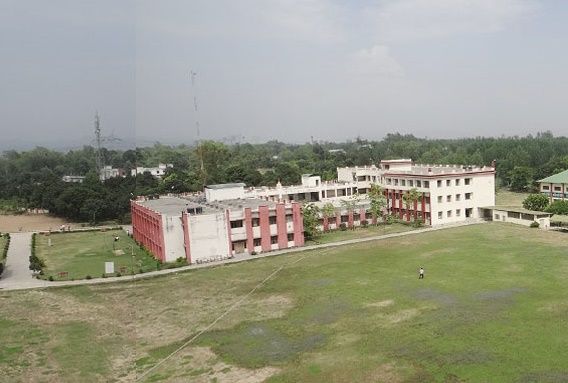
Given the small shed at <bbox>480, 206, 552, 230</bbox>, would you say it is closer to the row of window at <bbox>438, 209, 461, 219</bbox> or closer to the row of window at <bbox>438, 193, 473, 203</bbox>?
the row of window at <bbox>438, 193, 473, 203</bbox>

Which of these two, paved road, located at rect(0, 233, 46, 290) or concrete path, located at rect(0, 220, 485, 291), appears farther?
paved road, located at rect(0, 233, 46, 290)

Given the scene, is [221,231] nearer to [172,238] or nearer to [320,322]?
[172,238]

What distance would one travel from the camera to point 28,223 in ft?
249

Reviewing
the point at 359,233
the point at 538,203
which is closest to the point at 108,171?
the point at 359,233

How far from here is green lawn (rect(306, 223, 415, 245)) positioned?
51547mm

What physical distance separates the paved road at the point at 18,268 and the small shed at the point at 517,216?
42.2 m

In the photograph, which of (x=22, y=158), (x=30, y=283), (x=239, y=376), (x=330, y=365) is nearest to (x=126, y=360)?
(x=239, y=376)

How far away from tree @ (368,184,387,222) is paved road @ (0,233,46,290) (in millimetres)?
33157

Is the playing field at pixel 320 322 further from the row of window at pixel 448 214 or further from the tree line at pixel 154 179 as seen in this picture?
the tree line at pixel 154 179

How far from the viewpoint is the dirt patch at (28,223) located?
233 ft

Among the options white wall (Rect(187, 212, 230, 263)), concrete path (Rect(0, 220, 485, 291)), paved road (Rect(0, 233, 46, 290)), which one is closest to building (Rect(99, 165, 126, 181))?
paved road (Rect(0, 233, 46, 290))

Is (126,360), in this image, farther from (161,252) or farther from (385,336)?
(161,252)

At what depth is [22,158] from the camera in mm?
133125

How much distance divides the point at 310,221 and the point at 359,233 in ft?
19.3
